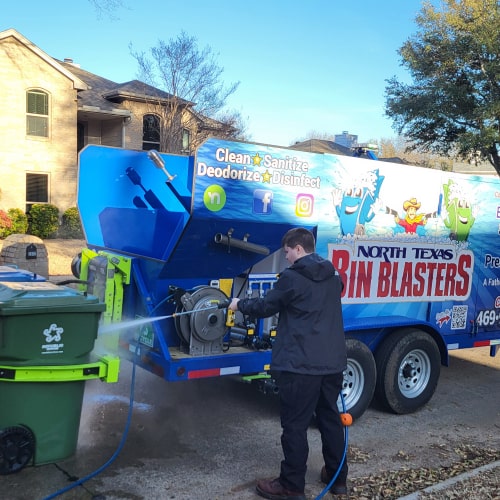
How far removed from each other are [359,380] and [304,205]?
6.00 ft

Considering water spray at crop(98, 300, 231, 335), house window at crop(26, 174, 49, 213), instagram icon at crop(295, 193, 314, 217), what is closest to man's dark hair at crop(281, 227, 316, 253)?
water spray at crop(98, 300, 231, 335)

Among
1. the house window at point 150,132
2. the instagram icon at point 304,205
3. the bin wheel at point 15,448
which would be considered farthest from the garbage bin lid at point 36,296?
the house window at point 150,132

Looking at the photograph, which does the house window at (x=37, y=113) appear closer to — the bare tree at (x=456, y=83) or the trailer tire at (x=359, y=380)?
the bare tree at (x=456, y=83)

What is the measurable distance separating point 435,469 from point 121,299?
2.97 meters

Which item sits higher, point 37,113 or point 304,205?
point 37,113

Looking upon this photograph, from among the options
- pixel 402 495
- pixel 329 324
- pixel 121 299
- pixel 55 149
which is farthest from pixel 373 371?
pixel 55 149

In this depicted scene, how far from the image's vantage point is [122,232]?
5648mm

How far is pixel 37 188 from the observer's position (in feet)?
68.4

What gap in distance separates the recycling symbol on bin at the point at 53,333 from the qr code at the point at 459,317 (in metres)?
4.41

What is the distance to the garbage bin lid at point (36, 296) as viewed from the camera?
3967 millimetres

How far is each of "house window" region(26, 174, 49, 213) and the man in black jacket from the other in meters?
18.3

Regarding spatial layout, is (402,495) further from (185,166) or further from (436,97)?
(436,97)

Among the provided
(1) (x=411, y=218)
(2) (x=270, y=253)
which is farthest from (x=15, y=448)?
(1) (x=411, y=218)

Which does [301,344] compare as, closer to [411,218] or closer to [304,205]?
[304,205]
